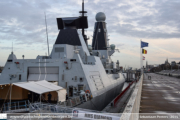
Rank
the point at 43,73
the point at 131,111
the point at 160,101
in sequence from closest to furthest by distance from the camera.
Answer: the point at 131,111, the point at 160,101, the point at 43,73

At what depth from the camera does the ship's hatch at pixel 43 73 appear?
14.2 metres

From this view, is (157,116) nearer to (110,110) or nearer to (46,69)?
→ (110,110)

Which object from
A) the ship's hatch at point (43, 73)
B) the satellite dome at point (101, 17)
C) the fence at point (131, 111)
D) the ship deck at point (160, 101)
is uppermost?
the satellite dome at point (101, 17)

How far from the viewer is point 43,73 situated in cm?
1455

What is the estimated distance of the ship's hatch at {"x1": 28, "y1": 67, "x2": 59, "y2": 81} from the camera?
14163mm

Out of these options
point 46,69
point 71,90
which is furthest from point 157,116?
point 46,69

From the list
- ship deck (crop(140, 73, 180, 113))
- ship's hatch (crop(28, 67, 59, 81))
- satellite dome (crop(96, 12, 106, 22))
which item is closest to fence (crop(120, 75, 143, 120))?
ship deck (crop(140, 73, 180, 113))

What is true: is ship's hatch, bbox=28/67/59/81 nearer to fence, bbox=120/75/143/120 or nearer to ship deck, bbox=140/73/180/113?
ship deck, bbox=140/73/180/113

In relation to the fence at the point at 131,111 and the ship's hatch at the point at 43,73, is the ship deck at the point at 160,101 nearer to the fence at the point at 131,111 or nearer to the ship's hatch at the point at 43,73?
the fence at the point at 131,111

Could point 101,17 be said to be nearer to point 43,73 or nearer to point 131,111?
point 43,73

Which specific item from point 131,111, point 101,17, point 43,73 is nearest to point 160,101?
point 131,111

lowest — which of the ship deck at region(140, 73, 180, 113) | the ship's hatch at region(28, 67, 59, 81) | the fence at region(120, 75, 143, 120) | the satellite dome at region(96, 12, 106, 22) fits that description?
the ship deck at region(140, 73, 180, 113)

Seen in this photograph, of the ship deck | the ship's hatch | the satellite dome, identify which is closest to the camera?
the ship deck

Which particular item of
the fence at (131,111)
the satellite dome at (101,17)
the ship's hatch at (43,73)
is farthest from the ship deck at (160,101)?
the satellite dome at (101,17)
